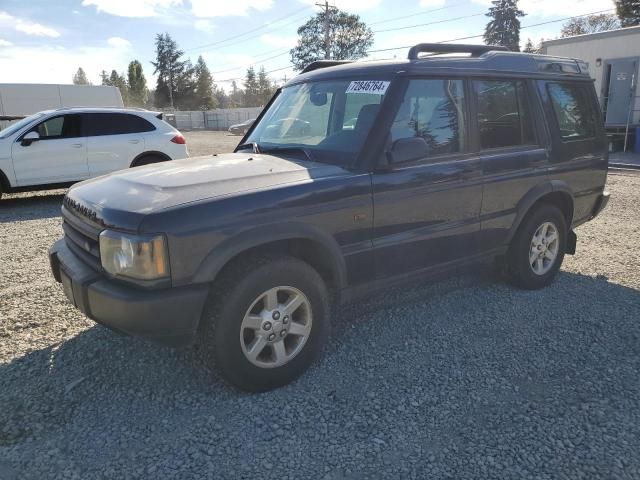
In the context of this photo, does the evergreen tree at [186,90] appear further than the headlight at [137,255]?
Yes

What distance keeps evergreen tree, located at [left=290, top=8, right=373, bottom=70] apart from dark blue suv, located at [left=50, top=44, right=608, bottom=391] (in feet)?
229

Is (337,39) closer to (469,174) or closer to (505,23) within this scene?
(505,23)

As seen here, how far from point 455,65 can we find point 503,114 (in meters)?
0.64

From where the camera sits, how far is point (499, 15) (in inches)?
2248

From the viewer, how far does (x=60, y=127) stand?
9289mm

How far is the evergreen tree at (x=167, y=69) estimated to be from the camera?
84750 mm

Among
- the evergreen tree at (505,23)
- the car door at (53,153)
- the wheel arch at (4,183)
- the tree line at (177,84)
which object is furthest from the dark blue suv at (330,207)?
the tree line at (177,84)

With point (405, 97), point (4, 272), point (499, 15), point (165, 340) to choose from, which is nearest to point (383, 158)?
point (405, 97)

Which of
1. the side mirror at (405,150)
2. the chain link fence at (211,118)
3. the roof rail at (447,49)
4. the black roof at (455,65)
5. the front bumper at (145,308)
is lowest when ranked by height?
the front bumper at (145,308)

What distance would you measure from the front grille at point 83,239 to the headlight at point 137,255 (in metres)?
0.22

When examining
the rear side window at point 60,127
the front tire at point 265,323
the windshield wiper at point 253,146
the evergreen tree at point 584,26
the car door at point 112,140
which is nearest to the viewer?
the front tire at point 265,323

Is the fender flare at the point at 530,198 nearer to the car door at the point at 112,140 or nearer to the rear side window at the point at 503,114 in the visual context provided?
the rear side window at the point at 503,114

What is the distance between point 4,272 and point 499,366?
486 cm

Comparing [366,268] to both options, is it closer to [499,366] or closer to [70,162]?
[499,366]
